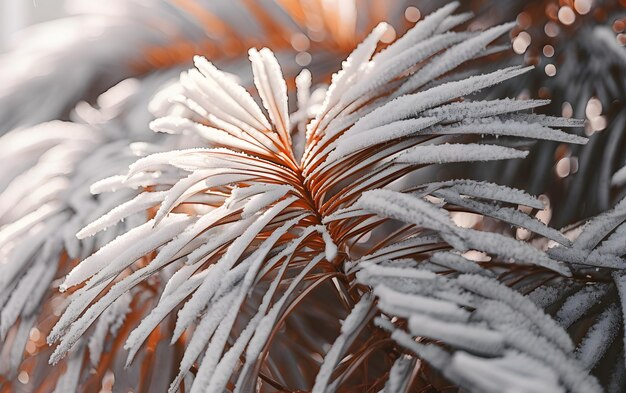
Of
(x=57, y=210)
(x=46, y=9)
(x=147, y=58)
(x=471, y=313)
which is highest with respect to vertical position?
(x=46, y=9)

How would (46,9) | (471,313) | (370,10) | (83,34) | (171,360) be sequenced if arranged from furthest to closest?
(46,9)
(83,34)
(370,10)
(171,360)
(471,313)

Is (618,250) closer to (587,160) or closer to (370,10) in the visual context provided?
(587,160)

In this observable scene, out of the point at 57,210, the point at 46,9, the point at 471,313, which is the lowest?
the point at 471,313

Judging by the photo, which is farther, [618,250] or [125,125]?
[125,125]

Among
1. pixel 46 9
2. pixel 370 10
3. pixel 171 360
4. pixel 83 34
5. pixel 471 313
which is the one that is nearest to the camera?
pixel 471 313

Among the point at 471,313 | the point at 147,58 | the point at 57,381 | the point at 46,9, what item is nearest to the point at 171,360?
the point at 57,381

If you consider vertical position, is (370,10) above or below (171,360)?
above

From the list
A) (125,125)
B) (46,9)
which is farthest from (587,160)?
(46,9)

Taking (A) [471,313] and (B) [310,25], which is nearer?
(A) [471,313]

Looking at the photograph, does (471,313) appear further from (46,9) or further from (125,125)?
(46,9)
